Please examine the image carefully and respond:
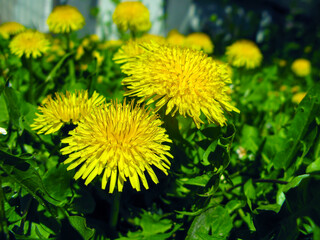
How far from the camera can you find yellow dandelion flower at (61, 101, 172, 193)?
83 centimetres

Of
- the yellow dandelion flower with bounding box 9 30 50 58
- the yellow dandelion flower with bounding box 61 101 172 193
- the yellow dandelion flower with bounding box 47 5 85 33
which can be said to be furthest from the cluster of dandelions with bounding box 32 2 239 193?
the yellow dandelion flower with bounding box 47 5 85 33

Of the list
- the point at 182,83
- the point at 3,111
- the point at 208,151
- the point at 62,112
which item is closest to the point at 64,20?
the point at 3,111

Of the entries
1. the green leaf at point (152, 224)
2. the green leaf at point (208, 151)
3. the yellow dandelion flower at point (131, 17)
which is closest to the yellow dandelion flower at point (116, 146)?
the green leaf at point (208, 151)

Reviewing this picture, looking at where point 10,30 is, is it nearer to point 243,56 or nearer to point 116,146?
point 116,146

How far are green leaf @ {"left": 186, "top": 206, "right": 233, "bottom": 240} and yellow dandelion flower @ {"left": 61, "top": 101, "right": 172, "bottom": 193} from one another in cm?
27

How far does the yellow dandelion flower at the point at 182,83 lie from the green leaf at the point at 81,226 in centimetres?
44

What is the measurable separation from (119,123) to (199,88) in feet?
0.99

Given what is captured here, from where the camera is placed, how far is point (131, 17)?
2.09 m

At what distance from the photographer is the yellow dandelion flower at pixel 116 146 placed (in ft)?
2.71

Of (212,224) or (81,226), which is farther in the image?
(212,224)

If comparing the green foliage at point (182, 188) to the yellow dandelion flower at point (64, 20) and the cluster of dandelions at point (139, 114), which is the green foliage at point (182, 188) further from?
the yellow dandelion flower at point (64, 20)

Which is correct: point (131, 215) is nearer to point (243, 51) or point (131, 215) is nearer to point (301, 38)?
point (243, 51)

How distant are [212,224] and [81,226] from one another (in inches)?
18.8

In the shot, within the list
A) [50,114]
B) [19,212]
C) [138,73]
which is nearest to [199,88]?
[138,73]
